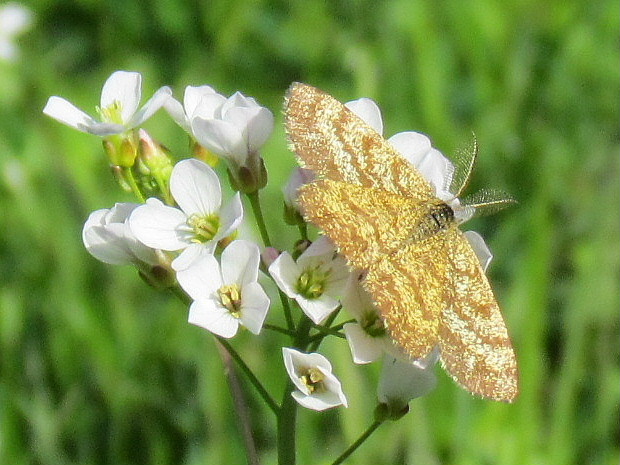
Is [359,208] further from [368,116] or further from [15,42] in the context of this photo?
[15,42]

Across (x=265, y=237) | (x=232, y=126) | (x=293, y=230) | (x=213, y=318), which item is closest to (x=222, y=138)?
(x=232, y=126)

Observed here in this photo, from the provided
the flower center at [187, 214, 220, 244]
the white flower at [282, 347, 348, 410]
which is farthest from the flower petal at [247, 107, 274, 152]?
the white flower at [282, 347, 348, 410]

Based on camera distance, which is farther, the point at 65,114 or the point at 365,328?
the point at 65,114

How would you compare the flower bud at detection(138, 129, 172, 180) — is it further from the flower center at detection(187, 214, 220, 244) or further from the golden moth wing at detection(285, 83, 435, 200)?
the golden moth wing at detection(285, 83, 435, 200)

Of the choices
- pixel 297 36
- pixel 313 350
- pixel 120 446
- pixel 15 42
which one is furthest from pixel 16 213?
pixel 313 350

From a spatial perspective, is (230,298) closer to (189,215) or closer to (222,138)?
(189,215)

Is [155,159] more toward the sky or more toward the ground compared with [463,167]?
more toward the ground
